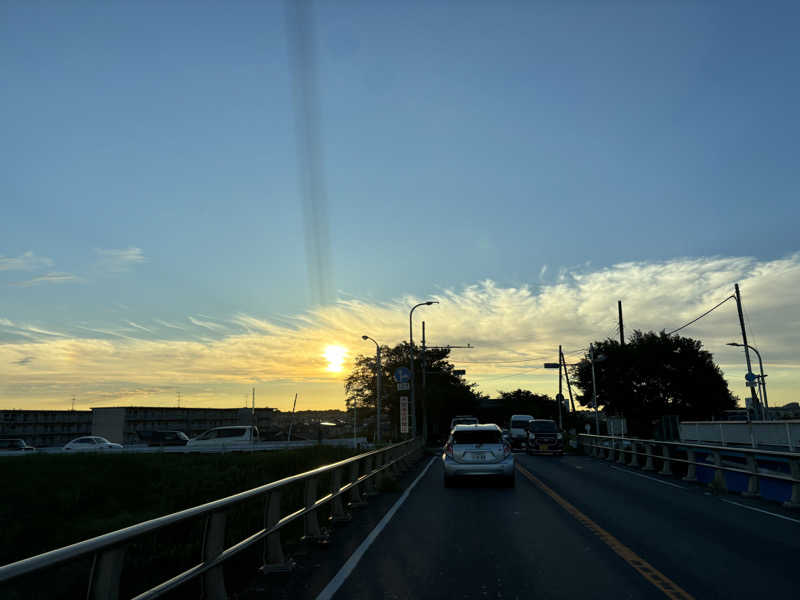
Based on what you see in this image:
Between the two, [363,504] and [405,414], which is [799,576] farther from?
[405,414]

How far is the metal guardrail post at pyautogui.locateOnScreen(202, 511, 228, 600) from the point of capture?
208 inches

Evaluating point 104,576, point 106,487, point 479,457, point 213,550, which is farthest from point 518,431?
point 104,576

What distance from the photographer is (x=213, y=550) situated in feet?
17.4

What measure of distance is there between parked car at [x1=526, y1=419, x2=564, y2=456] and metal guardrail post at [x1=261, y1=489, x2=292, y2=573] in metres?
27.9

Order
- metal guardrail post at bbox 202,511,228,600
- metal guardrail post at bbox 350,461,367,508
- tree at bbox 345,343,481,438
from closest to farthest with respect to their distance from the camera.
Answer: metal guardrail post at bbox 202,511,228,600
metal guardrail post at bbox 350,461,367,508
tree at bbox 345,343,481,438

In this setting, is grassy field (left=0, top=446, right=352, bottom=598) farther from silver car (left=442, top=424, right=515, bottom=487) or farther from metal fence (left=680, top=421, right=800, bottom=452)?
metal fence (left=680, top=421, right=800, bottom=452)

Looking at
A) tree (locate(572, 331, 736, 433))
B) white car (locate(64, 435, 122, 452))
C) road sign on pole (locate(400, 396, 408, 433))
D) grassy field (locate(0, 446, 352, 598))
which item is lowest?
grassy field (locate(0, 446, 352, 598))

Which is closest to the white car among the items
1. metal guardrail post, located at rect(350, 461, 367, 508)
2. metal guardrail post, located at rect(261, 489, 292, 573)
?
metal guardrail post, located at rect(350, 461, 367, 508)

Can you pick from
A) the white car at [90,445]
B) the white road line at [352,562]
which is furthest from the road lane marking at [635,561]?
the white car at [90,445]

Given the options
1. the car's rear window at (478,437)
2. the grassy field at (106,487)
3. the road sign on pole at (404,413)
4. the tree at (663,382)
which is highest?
the tree at (663,382)

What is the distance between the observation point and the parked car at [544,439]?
108ft

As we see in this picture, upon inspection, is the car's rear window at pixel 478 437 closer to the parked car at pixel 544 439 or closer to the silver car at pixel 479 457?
the silver car at pixel 479 457

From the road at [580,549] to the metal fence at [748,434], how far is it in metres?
5.34

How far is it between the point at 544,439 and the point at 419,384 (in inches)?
1924
